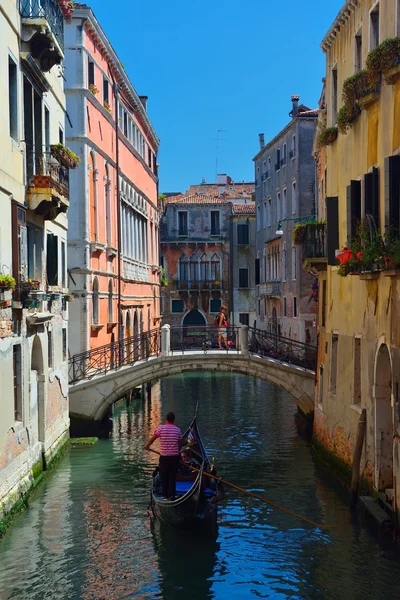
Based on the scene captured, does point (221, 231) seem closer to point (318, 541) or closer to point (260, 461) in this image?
point (260, 461)

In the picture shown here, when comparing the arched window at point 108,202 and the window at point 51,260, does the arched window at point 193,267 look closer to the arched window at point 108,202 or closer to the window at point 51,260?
the arched window at point 108,202

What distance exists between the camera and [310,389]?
59.6 feet

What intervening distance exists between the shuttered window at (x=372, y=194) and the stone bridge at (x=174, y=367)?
7351 mm

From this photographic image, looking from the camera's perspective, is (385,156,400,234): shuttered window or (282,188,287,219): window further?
(282,188,287,219): window

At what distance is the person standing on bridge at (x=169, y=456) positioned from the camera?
1100 cm

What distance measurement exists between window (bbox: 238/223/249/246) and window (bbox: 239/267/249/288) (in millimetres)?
1224

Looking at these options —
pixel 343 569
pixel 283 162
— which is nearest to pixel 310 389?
pixel 343 569

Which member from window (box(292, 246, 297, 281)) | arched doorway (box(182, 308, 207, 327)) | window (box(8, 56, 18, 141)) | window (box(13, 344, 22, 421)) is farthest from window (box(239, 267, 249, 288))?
window (box(8, 56, 18, 141))

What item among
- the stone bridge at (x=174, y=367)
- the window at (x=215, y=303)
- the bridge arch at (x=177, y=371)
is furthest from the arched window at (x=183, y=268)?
the bridge arch at (x=177, y=371)

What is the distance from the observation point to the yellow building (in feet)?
31.9

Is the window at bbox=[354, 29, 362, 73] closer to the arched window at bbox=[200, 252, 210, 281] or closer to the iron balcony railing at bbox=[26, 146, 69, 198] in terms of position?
the iron balcony railing at bbox=[26, 146, 69, 198]

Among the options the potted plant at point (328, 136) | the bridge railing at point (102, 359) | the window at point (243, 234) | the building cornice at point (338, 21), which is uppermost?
the building cornice at point (338, 21)

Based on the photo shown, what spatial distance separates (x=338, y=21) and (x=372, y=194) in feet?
12.9

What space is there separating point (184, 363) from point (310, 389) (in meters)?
2.74
